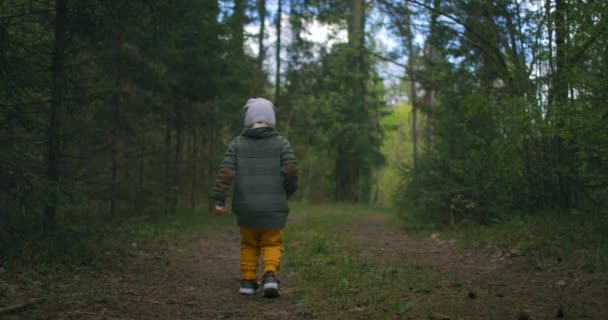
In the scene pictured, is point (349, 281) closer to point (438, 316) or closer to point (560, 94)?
point (438, 316)

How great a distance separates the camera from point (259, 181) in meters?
5.61

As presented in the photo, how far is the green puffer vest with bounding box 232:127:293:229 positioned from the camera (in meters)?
5.52

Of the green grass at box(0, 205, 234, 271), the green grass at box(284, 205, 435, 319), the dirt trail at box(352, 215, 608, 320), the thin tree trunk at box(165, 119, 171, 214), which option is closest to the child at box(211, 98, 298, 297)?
the green grass at box(284, 205, 435, 319)

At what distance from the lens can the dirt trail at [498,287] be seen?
4.27 metres

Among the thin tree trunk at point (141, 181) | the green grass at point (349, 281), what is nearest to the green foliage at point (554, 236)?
the green grass at point (349, 281)

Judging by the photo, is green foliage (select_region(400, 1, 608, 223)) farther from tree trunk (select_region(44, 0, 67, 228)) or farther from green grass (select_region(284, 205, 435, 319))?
tree trunk (select_region(44, 0, 67, 228))

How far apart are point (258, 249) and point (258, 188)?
719 millimetres

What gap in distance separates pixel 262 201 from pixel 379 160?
89.6 feet

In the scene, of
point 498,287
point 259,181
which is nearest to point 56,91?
point 259,181

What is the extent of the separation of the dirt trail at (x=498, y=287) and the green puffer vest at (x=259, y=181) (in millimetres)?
1650

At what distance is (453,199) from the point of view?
437 inches

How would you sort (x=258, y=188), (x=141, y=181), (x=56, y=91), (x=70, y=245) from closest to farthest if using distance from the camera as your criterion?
(x=258, y=188), (x=70, y=245), (x=56, y=91), (x=141, y=181)

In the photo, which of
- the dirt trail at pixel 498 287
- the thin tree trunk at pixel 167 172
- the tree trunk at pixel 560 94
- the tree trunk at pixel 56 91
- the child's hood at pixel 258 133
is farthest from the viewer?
the thin tree trunk at pixel 167 172

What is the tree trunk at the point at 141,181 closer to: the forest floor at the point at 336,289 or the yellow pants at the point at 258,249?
the forest floor at the point at 336,289
